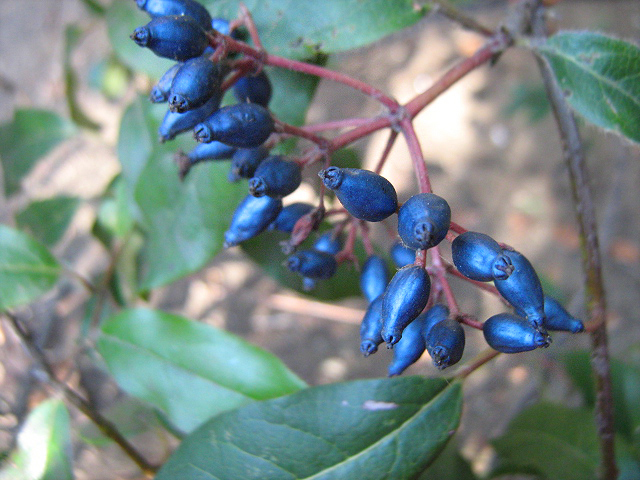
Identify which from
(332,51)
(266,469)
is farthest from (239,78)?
(266,469)

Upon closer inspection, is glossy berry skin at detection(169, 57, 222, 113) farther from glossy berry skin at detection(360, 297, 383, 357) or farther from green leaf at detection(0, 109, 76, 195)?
green leaf at detection(0, 109, 76, 195)

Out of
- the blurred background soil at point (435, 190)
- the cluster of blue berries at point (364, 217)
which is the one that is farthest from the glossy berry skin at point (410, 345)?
the blurred background soil at point (435, 190)

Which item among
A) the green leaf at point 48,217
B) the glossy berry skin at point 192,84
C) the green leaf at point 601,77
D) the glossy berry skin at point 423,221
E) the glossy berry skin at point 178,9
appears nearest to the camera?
the glossy berry skin at point 423,221

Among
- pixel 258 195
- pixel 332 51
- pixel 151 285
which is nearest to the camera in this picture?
pixel 258 195

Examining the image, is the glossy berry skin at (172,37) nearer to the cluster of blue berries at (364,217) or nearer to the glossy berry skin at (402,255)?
the cluster of blue berries at (364,217)

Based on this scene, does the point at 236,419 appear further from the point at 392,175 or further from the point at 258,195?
the point at 392,175
